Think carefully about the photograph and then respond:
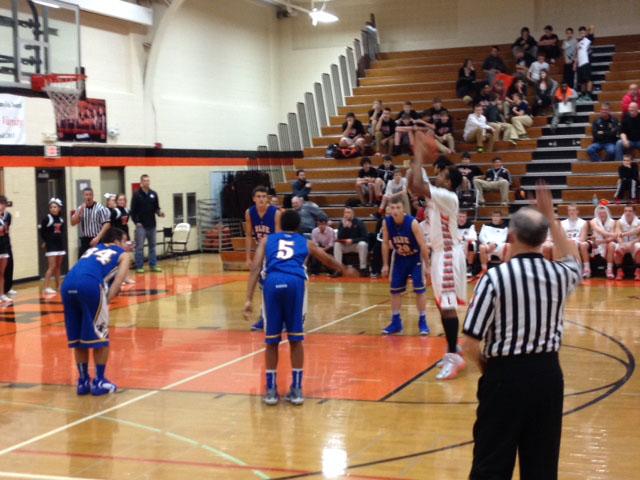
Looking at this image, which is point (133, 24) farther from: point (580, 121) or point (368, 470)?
point (368, 470)

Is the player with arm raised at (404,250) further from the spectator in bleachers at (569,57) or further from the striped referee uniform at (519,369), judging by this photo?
the spectator in bleachers at (569,57)

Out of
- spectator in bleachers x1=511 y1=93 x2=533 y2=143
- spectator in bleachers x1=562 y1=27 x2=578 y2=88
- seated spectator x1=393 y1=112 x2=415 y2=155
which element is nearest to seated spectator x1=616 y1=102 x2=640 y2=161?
spectator in bleachers x1=511 y1=93 x2=533 y2=143

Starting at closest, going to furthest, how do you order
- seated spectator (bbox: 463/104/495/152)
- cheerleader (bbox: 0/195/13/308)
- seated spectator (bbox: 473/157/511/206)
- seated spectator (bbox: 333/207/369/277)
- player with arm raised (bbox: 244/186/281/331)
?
player with arm raised (bbox: 244/186/281/331) → cheerleader (bbox: 0/195/13/308) → seated spectator (bbox: 333/207/369/277) → seated spectator (bbox: 473/157/511/206) → seated spectator (bbox: 463/104/495/152)

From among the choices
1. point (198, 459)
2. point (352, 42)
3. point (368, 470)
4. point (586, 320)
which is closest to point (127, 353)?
point (198, 459)

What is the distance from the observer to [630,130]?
19.7m

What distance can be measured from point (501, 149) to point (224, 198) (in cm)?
764

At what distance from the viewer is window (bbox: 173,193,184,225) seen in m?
24.1

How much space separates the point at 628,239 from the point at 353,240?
17.4ft

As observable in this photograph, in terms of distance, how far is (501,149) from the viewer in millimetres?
22156

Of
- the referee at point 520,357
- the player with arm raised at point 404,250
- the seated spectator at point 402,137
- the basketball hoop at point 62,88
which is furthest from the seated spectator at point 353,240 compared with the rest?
the referee at point 520,357

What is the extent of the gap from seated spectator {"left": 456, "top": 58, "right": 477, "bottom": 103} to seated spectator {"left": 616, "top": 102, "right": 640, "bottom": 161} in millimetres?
4829


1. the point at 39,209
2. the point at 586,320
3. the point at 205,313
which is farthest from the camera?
the point at 39,209

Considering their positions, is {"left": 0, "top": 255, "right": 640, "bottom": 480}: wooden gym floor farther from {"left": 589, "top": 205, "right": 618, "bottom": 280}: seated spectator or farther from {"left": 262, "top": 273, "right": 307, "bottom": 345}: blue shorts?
{"left": 589, "top": 205, "right": 618, "bottom": 280}: seated spectator

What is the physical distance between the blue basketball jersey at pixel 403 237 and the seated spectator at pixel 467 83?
1359cm
